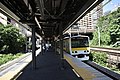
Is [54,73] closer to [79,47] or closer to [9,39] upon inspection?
[79,47]

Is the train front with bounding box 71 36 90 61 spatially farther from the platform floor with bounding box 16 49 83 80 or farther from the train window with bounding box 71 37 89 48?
the platform floor with bounding box 16 49 83 80

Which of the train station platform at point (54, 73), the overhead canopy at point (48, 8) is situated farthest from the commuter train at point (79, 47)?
the overhead canopy at point (48, 8)

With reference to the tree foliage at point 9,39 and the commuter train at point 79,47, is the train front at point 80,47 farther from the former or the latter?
the tree foliage at point 9,39

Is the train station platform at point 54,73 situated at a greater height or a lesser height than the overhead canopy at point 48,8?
lesser

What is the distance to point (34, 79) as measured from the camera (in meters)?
12.1

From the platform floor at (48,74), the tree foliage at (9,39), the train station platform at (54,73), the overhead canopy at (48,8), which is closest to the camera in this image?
the overhead canopy at (48,8)

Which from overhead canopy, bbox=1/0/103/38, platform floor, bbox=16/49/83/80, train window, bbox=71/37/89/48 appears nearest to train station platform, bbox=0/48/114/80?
platform floor, bbox=16/49/83/80

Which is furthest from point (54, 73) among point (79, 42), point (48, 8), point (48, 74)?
point (79, 42)

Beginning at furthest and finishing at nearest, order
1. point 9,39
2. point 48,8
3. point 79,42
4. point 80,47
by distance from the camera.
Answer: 1. point 9,39
2. point 79,42
3. point 80,47
4. point 48,8

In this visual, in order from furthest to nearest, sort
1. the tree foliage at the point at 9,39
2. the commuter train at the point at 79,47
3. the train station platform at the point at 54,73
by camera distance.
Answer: the tree foliage at the point at 9,39 → the commuter train at the point at 79,47 → the train station platform at the point at 54,73

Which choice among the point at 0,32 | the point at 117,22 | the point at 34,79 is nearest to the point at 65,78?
the point at 34,79

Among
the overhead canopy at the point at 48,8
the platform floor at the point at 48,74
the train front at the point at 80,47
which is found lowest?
the platform floor at the point at 48,74

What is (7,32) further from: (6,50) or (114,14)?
(114,14)

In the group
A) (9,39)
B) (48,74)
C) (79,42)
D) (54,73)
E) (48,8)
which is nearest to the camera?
(48,74)
